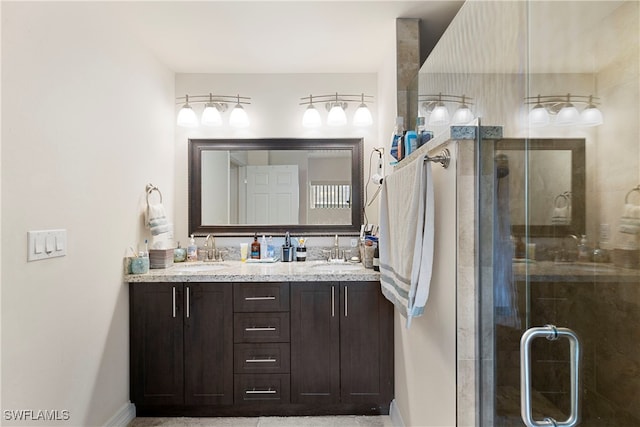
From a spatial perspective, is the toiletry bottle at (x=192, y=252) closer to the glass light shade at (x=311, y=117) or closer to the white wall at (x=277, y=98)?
the white wall at (x=277, y=98)

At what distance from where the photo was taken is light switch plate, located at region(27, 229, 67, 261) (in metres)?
1.37

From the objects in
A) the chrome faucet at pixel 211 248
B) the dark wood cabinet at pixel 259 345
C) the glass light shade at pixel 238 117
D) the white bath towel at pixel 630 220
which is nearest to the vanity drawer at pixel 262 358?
the dark wood cabinet at pixel 259 345

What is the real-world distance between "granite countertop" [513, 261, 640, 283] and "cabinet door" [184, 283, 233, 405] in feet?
5.50

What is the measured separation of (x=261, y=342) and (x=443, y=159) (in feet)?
5.19

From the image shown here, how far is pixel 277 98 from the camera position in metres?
2.85

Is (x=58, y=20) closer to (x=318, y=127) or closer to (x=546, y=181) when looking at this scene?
(x=318, y=127)

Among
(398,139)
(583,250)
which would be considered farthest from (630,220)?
(398,139)

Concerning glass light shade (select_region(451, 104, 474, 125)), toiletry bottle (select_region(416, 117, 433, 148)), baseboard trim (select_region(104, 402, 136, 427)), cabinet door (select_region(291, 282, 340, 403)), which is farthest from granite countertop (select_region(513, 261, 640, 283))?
baseboard trim (select_region(104, 402, 136, 427))

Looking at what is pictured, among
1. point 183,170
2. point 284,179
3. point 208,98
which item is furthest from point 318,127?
point 183,170

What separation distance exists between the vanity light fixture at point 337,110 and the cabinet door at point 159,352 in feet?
5.19

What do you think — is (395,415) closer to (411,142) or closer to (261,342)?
(261,342)

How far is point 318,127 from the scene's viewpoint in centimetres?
286

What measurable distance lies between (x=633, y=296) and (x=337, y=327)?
149 centimetres

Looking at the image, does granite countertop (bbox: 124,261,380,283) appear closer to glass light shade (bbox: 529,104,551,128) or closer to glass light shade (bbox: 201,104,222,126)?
glass light shade (bbox: 201,104,222,126)
